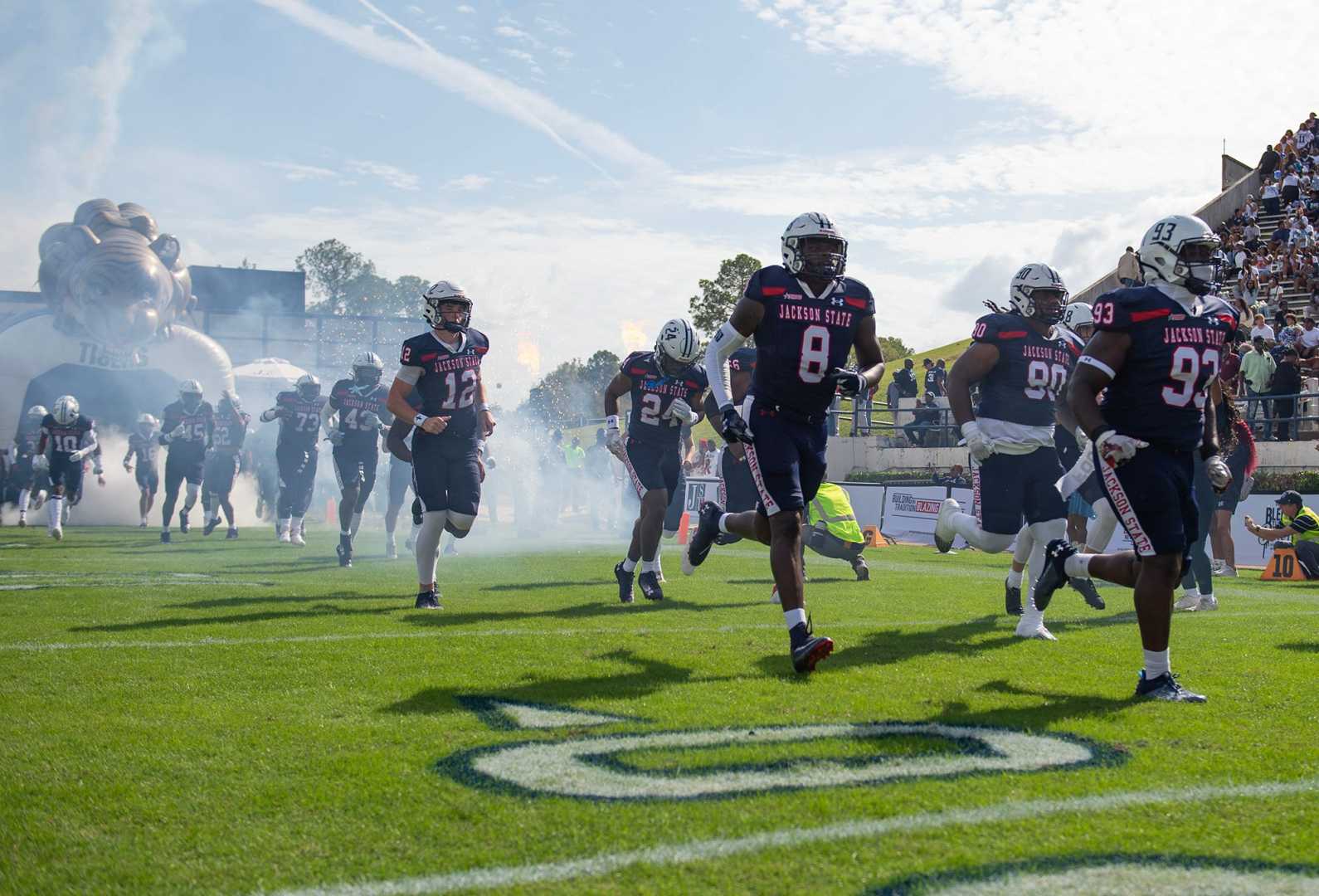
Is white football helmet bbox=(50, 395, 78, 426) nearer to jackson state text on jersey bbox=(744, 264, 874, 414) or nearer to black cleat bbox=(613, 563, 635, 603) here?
black cleat bbox=(613, 563, 635, 603)

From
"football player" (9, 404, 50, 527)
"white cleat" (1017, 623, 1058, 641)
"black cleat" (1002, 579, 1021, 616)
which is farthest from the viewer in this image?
"football player" (9, 404, 50, 527)

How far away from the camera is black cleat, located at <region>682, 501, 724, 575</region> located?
8453 millimetres

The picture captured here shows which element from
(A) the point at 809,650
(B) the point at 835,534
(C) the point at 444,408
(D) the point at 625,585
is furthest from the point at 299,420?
(A) the point at 809,650

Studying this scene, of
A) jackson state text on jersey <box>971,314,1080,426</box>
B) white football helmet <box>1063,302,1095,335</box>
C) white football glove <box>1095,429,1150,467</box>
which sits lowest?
white football glove <box>1095,429,1150,467</box>

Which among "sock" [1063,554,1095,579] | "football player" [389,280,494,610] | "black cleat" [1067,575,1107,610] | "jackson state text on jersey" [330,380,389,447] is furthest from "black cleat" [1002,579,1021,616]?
"jackson state text on jersey" [330,380,389,447]

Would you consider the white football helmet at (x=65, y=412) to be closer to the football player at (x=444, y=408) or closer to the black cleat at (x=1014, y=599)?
the football player at (x=444, y=408)

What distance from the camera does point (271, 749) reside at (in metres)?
4.19

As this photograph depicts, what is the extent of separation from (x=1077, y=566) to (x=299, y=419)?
13748mm

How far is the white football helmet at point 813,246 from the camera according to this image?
6.31 m

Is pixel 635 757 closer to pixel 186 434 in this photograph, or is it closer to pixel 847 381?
pixel 847 381

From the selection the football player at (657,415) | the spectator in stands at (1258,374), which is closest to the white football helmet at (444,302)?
the football player at (657,415)

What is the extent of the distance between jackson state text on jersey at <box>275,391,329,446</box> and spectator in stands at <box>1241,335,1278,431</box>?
14378 millimetres

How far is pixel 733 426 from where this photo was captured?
20.4 ft

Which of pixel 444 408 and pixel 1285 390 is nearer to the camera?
pixel 444 408
